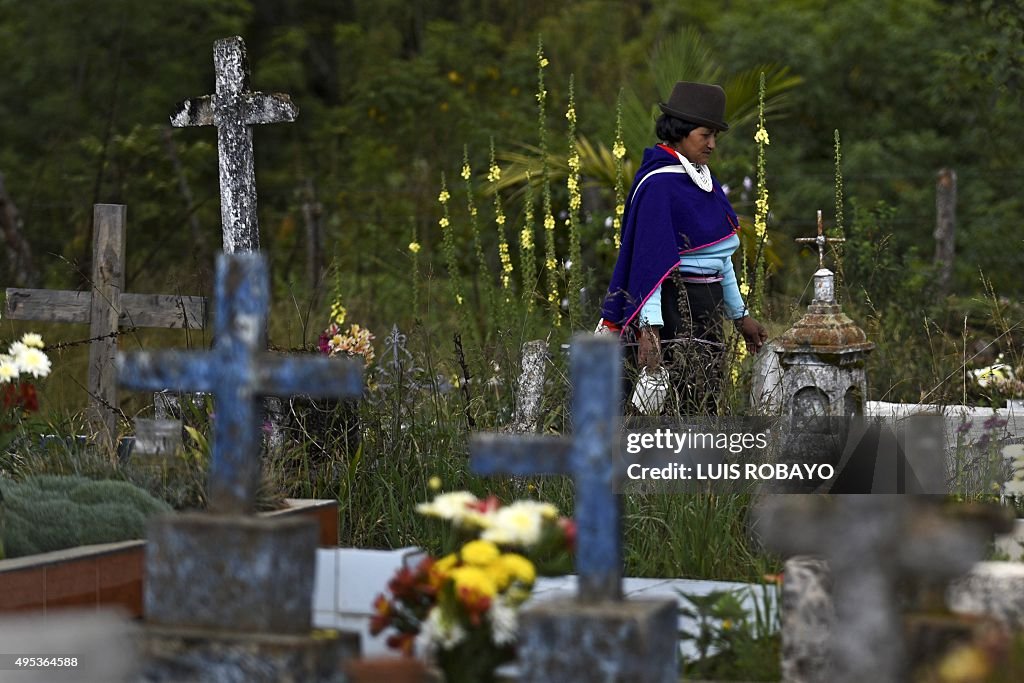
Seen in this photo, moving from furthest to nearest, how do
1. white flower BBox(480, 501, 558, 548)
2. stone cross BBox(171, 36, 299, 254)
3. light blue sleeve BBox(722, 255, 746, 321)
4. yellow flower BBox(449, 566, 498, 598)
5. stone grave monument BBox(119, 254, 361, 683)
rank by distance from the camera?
stone cross BBox(171, 36, 299, 254)
light blue sleeve BBox(722, 255, 746, 321)
white flower BBox(480, 501, 558, 548)
yellow flower BBox(449, 566, 498, 598)
stone grave monument BBox(119, 254, 361, 683)

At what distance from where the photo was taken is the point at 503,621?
11.8 ft

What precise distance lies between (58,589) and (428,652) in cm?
149

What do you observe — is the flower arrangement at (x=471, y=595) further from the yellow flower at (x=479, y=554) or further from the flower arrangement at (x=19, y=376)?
the flower arrangement at (x=19, y=376)

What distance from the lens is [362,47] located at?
66.9ft

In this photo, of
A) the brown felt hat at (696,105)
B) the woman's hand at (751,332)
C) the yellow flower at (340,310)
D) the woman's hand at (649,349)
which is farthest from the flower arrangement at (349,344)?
the brown felt hat at (696,105)

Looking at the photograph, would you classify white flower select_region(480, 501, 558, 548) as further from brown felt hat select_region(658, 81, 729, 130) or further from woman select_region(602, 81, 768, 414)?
brown felt hat select_region(658, 81, 729, 130)

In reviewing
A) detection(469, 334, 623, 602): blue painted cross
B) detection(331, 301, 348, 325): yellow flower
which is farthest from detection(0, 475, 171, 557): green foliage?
detection(331, 301, 348, 325): yellow flower

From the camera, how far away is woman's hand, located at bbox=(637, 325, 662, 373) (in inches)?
250

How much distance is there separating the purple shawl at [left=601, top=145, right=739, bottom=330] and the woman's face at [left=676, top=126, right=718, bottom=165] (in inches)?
2.6

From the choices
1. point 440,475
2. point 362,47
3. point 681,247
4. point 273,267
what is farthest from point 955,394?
point 362,47

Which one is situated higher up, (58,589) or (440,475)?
(440,475)

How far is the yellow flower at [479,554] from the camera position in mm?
3615

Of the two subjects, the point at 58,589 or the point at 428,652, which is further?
the point at 58,589

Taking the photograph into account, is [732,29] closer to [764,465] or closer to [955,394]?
[955,394]
